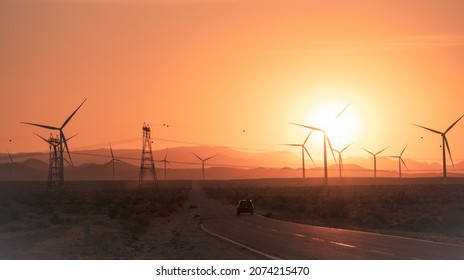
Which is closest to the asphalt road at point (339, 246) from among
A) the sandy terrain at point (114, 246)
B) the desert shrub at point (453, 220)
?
the sandy terrain at point (114, 246)

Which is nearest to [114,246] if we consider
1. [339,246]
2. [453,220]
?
[339,246]

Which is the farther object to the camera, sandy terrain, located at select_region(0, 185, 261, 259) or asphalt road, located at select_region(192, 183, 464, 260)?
sandy terrain, located at select_region(0, 185, 261, 259)

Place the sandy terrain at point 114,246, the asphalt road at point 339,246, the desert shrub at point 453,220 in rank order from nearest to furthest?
the asphalt road at point 339,246 < the sandy terrain at point 114,246 < the desert shrub at point 453,220

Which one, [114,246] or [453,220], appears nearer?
[114,246]

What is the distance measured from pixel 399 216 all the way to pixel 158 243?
28317mm

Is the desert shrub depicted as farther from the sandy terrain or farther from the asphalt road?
the sandy terrain

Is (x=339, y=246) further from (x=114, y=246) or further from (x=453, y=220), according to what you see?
(x=453, y=220)

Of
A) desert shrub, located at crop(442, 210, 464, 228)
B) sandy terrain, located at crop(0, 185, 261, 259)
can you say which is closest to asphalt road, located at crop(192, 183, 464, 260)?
sandy terrain, located at crop(0, 185, 261, 259)

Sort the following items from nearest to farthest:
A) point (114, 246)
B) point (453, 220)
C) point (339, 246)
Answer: point (339, 246)
point (114, 246)
point (453, 220)

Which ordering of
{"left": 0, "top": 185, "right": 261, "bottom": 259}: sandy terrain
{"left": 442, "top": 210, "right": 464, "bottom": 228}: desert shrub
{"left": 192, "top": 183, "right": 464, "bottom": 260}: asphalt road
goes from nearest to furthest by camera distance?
1. {"left": 192, "top": 183, "right": 464, "bottom": 260}: asphalt road
2. {"left": 0, "top": 185, "right": 261, "bottom": 259}: sandy terrain
3. {"left": 442, "top": 210, "right": 464, "bottom": 228}: desert shrub

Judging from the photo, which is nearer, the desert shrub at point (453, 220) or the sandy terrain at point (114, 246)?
the sandy terrain at point (114, 246)

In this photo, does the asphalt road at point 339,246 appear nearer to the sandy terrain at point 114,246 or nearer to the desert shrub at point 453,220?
the sandy terrain at point 114,246

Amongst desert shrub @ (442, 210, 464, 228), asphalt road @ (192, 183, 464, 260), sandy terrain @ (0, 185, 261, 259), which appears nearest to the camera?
asphalt road @ (192, 183, 464, 260)

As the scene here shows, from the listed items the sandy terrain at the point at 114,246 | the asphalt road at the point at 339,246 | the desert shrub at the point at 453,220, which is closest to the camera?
the asphalt road at the point at 339,246
